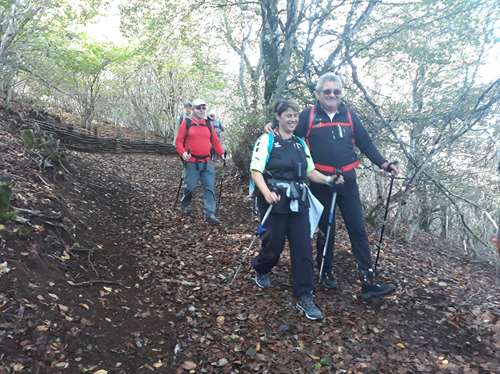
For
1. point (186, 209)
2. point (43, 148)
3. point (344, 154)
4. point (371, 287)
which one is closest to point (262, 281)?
point (371, 287)

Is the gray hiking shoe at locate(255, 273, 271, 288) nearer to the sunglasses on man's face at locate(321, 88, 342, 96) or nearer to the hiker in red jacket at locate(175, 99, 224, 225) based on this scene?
the sunglasses on man's face at locate(321, 88, 342, 96)

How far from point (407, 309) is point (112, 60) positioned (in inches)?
526

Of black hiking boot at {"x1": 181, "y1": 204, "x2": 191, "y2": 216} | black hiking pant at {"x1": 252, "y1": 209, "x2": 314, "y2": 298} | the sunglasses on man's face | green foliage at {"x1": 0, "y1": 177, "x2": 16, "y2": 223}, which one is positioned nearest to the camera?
green foliage at {"x1": 0, "y1": 177, "x2": 16, "y2": 223}

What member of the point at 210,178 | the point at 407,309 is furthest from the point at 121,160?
the point at 407,309

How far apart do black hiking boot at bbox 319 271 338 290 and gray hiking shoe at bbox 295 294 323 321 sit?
25.2 inches

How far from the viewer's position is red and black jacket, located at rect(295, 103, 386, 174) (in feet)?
14.5

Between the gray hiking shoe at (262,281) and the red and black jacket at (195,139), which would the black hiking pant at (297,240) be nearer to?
the gray hiking shoe at (262,281)

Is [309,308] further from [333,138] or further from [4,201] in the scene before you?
[4,201]

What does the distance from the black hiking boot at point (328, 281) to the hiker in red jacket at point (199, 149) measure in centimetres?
288

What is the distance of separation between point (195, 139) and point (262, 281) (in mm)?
3336

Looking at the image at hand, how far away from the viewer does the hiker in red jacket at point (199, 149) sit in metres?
7.11

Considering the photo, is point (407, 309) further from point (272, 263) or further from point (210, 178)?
point (210, 178)

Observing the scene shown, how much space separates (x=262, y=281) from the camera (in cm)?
→ 471

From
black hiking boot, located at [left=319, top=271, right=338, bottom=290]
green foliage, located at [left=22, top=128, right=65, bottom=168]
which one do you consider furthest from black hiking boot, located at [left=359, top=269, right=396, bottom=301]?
green foliage, located at [left=22, top=128, right=65, bottom=168]
